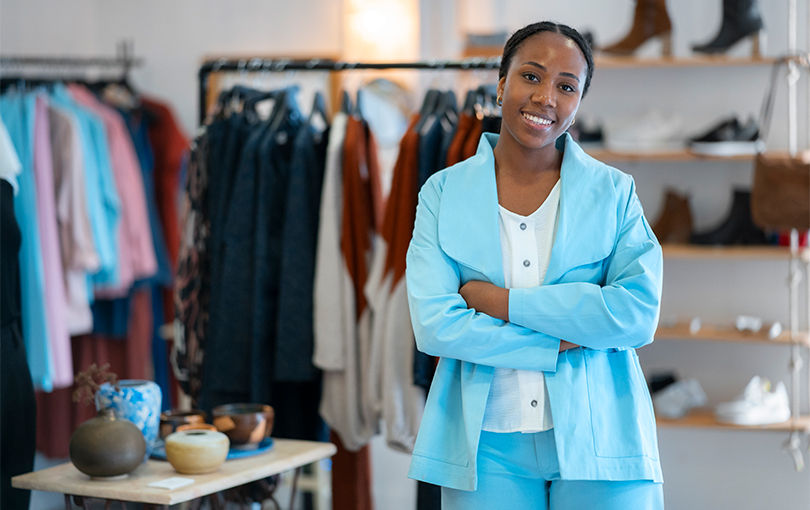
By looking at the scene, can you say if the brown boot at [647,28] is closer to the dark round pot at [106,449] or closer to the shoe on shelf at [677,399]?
the shoe on shelf at [677,399]

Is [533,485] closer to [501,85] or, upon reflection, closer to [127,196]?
[501,85]

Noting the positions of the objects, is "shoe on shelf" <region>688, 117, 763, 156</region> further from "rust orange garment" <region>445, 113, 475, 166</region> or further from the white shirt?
the white shirt

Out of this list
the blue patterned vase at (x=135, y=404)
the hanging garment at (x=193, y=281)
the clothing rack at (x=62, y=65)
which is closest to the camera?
the blue patterned vase at (x=135, y=404)

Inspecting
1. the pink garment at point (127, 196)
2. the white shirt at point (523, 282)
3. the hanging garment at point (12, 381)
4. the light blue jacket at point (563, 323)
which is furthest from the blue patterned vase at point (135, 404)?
the pink garment at point (127, 196)

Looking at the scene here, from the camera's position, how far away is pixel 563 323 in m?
1.32

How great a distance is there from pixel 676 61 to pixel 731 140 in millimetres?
374

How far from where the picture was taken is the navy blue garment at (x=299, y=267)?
2.32 meters

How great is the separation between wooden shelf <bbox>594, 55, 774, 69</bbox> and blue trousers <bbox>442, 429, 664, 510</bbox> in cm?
224

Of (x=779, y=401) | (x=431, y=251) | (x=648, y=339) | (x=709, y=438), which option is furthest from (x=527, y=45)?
(x=709, y=438)

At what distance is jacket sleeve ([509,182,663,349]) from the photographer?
4.30 feet

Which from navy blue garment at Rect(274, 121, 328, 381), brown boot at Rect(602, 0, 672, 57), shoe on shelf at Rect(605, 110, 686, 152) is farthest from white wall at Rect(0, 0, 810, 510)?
navy blue garment at Rect(274, 121, 328, 381)

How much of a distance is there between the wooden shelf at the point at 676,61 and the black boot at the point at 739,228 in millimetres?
509

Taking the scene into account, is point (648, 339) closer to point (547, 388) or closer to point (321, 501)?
point (547, 388)

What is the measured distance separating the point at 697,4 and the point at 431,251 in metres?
2.52
